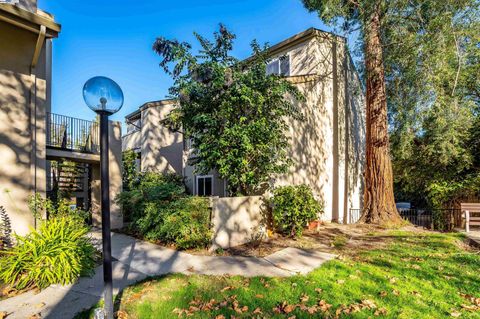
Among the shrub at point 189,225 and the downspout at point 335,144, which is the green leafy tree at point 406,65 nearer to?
the downspout at point 335,144

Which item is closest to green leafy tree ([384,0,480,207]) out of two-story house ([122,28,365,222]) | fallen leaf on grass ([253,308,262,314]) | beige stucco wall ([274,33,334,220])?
two-story house ([122,28,365,222])

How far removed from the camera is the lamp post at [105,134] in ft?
11.3

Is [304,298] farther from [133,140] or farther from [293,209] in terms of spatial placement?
[133,140]

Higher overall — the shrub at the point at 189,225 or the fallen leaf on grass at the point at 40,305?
the shrub at the point at 189,225

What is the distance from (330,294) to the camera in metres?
4.41

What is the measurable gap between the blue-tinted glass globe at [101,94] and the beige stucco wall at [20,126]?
15.3 feet

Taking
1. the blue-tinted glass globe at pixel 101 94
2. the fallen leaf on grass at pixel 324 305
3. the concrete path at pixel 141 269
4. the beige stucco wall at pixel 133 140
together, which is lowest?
the concrete path at pixel 141 269

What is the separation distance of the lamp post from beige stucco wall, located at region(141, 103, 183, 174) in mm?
14764

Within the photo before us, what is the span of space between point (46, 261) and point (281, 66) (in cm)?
1286

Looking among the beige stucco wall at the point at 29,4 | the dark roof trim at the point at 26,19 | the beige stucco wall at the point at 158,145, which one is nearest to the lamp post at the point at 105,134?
the dark roof trim at the point at 26,19

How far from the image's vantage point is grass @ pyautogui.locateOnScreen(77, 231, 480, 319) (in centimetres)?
389

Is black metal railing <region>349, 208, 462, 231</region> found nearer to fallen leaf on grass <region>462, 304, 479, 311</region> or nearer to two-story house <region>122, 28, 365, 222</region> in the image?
two-story house <region>122, 28, 365, 222</region>

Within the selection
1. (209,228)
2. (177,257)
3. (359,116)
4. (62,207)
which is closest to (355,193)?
(359,116)

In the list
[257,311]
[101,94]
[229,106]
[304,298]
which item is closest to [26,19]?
[101,94]
